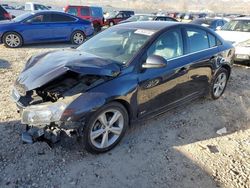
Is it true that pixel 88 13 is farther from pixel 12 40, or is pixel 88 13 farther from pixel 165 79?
pixel 165 79

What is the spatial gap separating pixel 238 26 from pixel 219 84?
548 centimetres

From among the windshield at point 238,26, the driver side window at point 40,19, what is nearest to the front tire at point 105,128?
the windshield at point 238,26

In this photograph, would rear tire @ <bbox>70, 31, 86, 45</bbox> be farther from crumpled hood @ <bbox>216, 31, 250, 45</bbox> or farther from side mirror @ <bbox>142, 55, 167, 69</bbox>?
side mirror @ <bbox>142, 55, 167, 69</bbox>

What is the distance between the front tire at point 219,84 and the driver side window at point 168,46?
1.36 meters

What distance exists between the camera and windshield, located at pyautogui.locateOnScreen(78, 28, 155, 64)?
418 cm

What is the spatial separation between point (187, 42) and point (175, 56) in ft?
1.43

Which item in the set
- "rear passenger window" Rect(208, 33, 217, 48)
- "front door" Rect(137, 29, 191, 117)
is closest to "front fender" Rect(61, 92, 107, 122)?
"front door" Rect(137, 29, 191, 117)

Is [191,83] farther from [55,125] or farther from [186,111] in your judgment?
[55,125]

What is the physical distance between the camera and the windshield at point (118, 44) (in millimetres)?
4176

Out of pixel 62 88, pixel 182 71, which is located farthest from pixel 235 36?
pixel 62 88

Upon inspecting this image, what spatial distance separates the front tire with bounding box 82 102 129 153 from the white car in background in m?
6.14

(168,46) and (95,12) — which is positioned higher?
(168,46)

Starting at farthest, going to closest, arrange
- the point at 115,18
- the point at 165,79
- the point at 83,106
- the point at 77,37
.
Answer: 1. the point at 115,18
2. the point at 77,37
3. the point at 165,79
4. the point at 83,106

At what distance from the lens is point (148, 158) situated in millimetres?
3818
